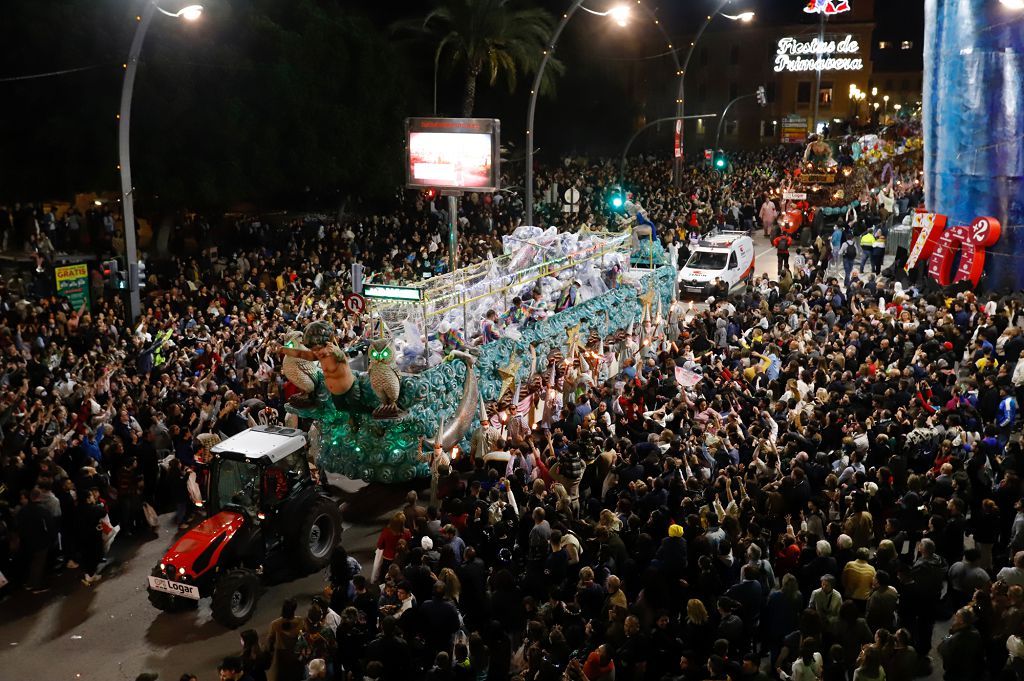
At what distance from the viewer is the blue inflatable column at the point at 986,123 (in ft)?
83.9

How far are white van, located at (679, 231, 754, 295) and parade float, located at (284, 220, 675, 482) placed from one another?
6606 mm

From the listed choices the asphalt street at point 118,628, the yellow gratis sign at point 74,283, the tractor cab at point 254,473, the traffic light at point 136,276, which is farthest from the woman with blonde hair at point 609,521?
the yellow gratis sign at point 74,283

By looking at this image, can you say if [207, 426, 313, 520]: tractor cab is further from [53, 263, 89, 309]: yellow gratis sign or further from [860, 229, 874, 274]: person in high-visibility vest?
[860, 229, 874, 274]: person in high-visibility vest

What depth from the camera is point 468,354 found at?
14922mm

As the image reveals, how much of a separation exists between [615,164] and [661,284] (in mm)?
34120

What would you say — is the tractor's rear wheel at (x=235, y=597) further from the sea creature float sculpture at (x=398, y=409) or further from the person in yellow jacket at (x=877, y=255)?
the person in yellow jacket at (x=877, y=255)

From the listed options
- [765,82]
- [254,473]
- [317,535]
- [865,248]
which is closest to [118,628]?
[254,473]

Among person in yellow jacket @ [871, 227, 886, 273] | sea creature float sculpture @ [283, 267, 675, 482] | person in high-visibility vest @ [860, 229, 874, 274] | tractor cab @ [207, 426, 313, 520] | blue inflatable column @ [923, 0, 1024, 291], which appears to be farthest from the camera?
person in high-visibility vest @ [860, 229, 874, 274]

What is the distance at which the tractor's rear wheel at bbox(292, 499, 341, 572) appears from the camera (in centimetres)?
1188

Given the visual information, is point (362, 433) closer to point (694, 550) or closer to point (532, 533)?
point (532, 533)

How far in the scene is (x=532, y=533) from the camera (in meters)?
10.4

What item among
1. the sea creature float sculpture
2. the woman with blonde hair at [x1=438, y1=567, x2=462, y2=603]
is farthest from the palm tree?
the woman with blonde hair at [x1=438, y1=567, x2=462, y2=603]

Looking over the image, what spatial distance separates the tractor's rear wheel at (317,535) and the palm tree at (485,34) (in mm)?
24441

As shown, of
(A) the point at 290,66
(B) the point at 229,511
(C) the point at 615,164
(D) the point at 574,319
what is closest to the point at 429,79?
(A) the point at 290,66
